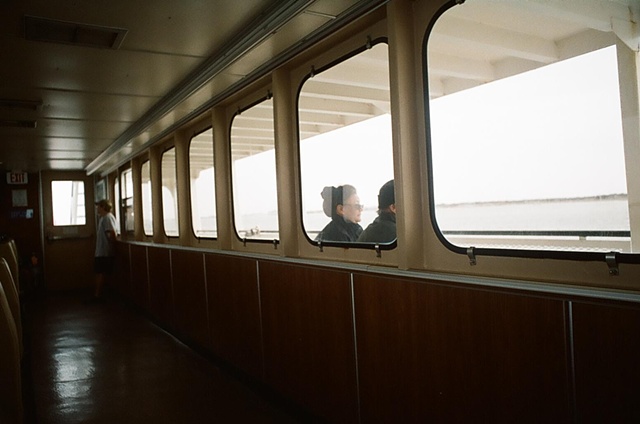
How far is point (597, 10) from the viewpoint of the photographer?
70.8 inches

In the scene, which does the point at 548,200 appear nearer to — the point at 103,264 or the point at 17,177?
the point at 103,264

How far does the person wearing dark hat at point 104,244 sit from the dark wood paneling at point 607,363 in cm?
856

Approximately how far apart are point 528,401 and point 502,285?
1.41ft

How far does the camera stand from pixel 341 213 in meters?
3.30

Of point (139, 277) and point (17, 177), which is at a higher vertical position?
point (17, 177)

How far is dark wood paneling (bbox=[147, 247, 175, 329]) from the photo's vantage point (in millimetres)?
6242

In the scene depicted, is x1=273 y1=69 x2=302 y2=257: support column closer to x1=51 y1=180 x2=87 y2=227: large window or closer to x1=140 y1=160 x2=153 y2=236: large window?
x1=140 y1=160 x2=153 y2=236: large window

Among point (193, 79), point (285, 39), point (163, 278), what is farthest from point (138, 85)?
point (163, 278)

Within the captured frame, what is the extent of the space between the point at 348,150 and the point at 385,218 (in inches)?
21.5

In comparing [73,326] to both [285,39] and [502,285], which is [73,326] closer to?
[285,39]

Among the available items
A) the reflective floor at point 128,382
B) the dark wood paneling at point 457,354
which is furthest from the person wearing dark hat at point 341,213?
the reflective floor at point 128,382

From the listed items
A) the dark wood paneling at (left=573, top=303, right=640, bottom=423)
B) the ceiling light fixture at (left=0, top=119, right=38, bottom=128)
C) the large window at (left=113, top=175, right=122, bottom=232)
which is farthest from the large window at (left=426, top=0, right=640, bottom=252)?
the large window at (left=113, top=175, right=122, bottom=232)

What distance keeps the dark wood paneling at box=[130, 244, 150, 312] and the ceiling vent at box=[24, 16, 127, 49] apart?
4345 mm

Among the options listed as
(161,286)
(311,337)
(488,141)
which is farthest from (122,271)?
(488,141)
